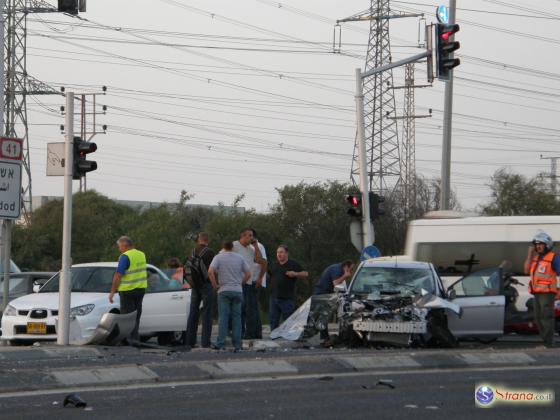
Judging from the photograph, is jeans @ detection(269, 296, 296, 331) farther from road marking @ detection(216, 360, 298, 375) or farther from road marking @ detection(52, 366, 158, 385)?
road marking @ detection(52, 366, 158, 385)

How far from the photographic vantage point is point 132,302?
60.3 ft

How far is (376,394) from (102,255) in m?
53.7

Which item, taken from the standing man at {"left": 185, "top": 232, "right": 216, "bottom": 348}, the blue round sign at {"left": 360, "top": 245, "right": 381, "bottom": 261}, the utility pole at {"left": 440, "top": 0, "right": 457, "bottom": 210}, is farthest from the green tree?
the standing man at {"left": 185, "top": 232, "right": 216, "bottom": 348}

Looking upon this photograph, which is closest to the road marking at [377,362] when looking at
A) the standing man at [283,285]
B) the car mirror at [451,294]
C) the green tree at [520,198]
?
the car mirror at [451,294]

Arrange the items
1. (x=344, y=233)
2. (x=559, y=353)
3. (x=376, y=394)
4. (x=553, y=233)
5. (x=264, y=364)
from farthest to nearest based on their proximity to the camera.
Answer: (x=344, y=233) < (x=553, y=233) < (x=559, y=353) < (x=264, y=364) < (x=376, y=394)

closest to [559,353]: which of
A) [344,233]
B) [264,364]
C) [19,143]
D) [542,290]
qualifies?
[542,290]

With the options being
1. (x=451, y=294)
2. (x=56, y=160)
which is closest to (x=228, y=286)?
(x=56, y=160)

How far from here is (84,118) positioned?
2635 inches

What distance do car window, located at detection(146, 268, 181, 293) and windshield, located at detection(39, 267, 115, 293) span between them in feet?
2.57

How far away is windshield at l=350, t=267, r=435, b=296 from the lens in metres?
18.7

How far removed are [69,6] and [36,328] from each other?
517cm

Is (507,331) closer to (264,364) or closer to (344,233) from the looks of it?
(264,364)

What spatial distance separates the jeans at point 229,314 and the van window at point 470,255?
720 cm

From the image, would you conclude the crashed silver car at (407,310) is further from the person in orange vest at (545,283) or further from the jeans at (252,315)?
the jeans at (252,315)
